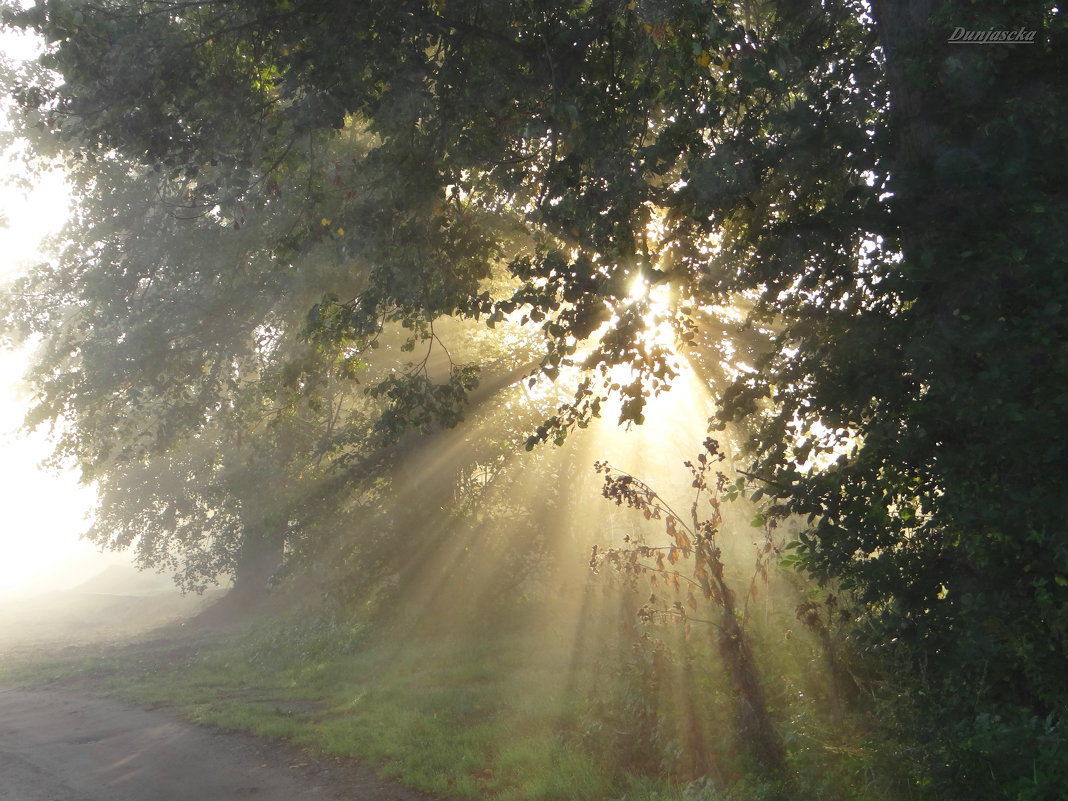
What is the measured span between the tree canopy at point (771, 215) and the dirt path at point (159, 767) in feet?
12.5

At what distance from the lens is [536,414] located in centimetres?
1848

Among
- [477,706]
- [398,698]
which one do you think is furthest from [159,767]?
[477,706]

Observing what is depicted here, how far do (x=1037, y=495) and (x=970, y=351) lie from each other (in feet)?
3.56

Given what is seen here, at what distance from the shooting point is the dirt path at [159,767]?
9.12 m

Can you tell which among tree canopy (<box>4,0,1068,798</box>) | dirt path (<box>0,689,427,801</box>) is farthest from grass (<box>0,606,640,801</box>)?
tree canopy (<box>4,0,1068,798</box>)

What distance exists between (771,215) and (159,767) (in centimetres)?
942

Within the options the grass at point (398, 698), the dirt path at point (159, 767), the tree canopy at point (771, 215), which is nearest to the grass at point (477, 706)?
the grass at point (398, 698)

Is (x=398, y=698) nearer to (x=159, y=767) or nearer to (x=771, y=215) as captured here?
(x=159, y=767)

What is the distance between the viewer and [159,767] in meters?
10.6

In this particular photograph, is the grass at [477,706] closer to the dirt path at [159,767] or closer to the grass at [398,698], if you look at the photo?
the grass at [398,698]

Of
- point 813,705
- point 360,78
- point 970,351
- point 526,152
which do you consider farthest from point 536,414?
point 970,351

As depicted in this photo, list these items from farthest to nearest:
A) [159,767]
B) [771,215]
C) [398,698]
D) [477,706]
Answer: [398,698] → [477,706] → [159,767] → [771,215]

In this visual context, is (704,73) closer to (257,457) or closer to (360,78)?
(360,78)

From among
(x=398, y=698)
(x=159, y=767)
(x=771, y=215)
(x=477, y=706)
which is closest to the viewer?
(x=771, y=215)
